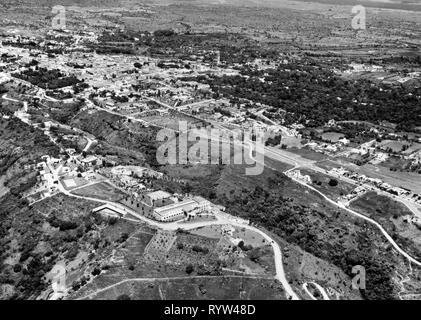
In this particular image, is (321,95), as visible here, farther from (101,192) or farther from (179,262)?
(179,262)

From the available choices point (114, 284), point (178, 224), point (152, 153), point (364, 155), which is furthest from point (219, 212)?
point (364, 155)

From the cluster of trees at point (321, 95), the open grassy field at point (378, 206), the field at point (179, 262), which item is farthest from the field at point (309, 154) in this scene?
the field at point (179, 262)

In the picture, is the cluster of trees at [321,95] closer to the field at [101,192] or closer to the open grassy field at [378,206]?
the open grassy field at [378,206]

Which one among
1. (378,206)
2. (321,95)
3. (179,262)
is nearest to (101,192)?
(179,262)

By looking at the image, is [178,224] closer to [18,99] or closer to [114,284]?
[114,284]
